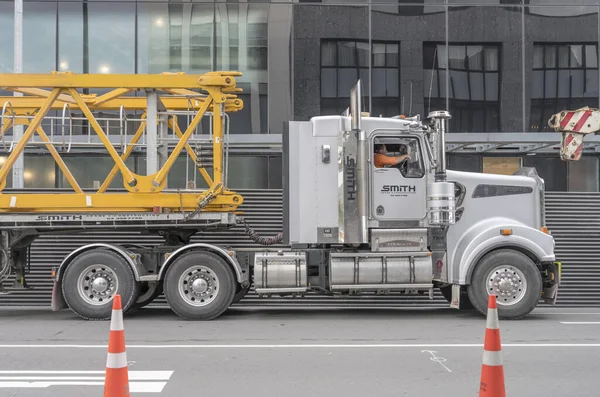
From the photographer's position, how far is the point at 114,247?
10.7 metres

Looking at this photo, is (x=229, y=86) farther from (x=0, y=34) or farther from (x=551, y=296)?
(x=0, y=34)

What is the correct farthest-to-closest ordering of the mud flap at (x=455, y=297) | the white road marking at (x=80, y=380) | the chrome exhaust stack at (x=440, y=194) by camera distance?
the mud flap at (x=455, y=297) < the chrome exhaust stack at (x=440, y=194) < the white road marking at (x=80, y=380)

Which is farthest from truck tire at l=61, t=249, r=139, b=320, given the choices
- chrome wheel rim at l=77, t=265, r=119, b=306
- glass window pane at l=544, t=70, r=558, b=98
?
glass window pane at l=544, t=70, r=558, b=98

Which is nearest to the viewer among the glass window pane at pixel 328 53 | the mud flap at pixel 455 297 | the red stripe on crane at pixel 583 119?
the mud flap at pixel 455 297

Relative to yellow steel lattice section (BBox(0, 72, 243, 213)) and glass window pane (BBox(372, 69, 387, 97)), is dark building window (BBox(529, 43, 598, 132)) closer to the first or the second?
glass window pane (BBox(372, 69, 387, 97))

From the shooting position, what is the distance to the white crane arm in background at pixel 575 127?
1228cm

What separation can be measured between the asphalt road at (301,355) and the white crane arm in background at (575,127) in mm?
3031

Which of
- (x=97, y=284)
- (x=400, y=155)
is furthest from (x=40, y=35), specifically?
(x=400, y=155)

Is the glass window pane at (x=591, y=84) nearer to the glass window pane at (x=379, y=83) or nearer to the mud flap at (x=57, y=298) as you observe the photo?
the glass window pane at (x=379, y=83)

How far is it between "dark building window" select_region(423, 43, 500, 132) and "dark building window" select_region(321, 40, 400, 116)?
87 cm

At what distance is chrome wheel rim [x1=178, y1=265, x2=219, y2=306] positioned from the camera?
10594 millimetres

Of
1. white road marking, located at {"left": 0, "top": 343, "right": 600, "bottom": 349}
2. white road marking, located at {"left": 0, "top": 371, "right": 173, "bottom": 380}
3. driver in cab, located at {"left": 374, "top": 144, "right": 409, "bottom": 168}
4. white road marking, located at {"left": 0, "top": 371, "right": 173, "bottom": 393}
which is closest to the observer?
white road marking, located at {"left": 0, "top": 371, "right": 173, "bottom": 393}

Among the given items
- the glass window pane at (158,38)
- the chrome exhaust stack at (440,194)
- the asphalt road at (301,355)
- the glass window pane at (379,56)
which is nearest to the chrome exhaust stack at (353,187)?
the chrome exhaust stack at (440,194)

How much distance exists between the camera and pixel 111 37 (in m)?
17.8
